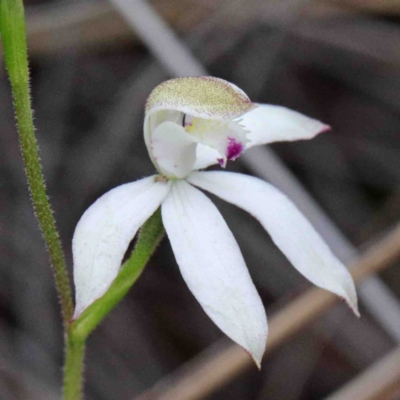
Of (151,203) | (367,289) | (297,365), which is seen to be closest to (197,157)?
(151,203)

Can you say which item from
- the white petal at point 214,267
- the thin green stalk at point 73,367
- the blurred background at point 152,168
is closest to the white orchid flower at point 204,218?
the white petal at point 214,267

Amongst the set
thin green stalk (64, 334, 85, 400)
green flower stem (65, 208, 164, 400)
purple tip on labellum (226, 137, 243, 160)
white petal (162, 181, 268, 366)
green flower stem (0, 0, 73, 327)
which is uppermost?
green flower stem (0, 0, 73, 327)

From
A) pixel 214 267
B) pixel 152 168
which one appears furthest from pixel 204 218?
pixel 152 168

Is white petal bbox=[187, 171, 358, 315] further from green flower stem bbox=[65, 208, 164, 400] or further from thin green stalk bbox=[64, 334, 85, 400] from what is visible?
thin green stalk bbox=[64, 334, 85, 400]

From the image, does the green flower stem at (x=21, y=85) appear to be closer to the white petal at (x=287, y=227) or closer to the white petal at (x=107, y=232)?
the white petal at (x=107, y=232)

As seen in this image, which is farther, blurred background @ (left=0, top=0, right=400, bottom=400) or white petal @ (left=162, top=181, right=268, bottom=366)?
blurred background @ (left=0, top=0, right=400, bottom=400)

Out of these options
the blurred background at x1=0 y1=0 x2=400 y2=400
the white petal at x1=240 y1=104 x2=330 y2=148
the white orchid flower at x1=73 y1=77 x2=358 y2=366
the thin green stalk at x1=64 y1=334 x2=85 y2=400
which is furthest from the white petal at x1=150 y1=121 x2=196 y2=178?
the blurred background at x1=0 y1=0 x2=400 y2=400
